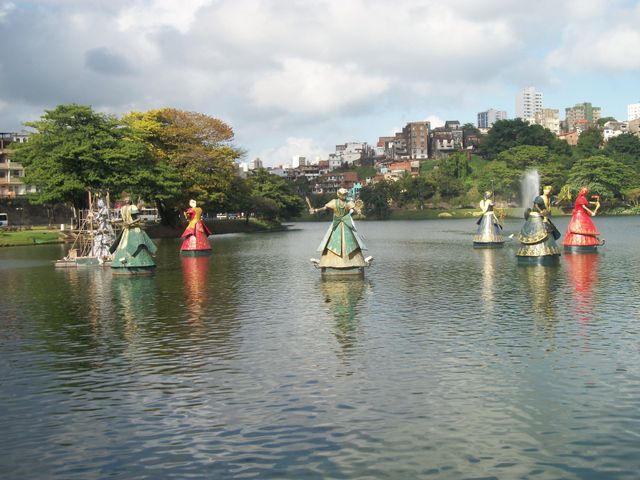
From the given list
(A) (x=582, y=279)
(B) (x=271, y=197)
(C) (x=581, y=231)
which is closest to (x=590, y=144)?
(B) (x=271, y=197)

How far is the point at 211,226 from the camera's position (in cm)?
8869

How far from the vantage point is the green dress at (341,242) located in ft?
86.4

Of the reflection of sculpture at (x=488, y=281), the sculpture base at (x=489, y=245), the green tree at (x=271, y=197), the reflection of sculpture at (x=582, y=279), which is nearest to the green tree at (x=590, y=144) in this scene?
the green tree at (x=271, y=197)

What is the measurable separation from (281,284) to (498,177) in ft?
→ 407

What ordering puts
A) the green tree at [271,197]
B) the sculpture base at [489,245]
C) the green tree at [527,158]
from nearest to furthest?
1. the sculpture base at [489,245]
2. the green tree at [271,197]
3. the green tree at [527,158]

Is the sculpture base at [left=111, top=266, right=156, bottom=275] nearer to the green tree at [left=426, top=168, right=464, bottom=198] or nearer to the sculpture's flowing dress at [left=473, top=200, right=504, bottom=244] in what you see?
the sculpture's flowing dress at [left=473, top=200, right=504, bottom=244]

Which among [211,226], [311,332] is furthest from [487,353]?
[211,226]

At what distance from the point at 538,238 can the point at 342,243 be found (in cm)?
988

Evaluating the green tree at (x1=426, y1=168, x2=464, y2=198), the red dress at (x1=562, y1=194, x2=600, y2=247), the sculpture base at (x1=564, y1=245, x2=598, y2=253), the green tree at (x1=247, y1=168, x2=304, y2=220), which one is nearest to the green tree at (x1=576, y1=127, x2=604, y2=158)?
the green tree at (x1=426, y1=168, x2=464, y2=198)

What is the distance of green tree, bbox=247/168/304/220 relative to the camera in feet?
325

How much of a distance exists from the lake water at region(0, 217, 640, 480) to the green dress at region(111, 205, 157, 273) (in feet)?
23.8

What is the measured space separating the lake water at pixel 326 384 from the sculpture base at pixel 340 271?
399 cm

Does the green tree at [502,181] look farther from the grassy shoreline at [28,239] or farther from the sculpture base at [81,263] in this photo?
the sculpture base at [81,263]

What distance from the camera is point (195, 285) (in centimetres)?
2656
